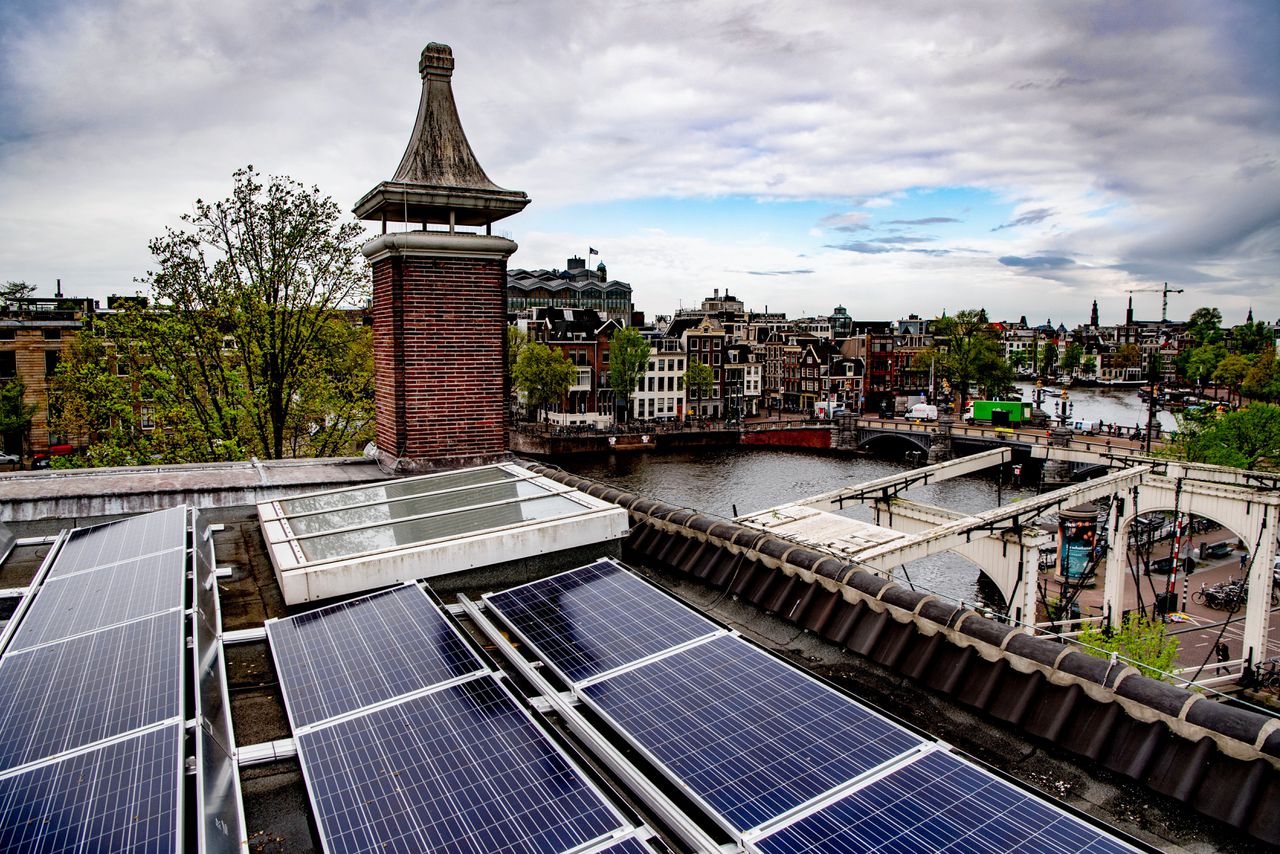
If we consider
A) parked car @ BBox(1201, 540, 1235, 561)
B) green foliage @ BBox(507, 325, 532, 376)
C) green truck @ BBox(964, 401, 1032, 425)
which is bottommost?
parked car @ BBox(1201, 540, 1235, 561)

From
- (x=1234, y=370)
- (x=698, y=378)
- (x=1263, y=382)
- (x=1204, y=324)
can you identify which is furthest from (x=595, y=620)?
(x=1204, y=324)

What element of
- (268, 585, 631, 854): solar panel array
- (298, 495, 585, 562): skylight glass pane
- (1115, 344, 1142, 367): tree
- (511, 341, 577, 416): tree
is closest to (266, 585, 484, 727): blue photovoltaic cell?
(268, 585, 631, 854): solar panel array

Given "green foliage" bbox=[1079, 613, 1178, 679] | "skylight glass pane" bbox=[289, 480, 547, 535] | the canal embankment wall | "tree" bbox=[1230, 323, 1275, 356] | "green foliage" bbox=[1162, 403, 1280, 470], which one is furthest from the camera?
"tree" bbox=[1230, 323, 1275, 356]

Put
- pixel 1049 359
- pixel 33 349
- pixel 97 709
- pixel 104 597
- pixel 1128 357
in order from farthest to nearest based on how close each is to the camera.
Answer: pixel 1128 357 → pixel 1049 359 → pixel 33 349 → pixel 104 597 → pixel 97 709

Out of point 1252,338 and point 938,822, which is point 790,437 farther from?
point 1252,338

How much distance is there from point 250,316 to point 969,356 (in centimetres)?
8650

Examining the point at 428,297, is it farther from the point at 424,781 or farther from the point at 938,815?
the point at 938,815

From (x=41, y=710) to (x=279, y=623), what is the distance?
140cm

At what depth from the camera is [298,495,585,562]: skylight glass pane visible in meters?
6.14

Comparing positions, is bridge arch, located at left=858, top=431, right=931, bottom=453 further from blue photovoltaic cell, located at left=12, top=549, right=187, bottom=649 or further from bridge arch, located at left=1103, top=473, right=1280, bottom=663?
blue photovoltaic cell, located at left=12, top=549, right=187, bottom=649

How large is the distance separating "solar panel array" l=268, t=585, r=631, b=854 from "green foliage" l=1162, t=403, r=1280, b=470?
1877 inches

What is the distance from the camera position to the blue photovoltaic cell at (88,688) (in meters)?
3.79

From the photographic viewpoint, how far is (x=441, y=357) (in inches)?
381

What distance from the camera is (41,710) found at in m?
4.07
